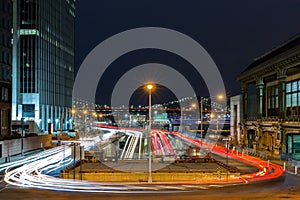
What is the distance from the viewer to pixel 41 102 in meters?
114

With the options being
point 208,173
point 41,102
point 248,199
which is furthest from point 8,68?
point 248,199

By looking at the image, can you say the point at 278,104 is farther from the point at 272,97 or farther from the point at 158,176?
the point at 158,176

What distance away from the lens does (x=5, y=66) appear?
240 feet

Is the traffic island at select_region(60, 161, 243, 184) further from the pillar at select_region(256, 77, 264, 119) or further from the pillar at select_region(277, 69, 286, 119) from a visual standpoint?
the pillar at select_region(256, 77, 264, 119)

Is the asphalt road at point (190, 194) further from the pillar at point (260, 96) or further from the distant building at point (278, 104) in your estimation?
the pillar at point (260, 96)

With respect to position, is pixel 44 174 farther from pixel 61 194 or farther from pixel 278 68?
pixel 278 68

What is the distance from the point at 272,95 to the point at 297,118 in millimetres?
17183

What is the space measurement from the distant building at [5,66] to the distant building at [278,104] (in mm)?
44362

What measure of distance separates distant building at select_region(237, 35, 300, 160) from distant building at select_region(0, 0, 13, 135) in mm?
44362

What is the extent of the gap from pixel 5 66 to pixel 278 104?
48556 millimetres

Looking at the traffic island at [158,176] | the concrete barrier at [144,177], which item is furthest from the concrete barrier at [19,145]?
the concrete barrier at [144,177]

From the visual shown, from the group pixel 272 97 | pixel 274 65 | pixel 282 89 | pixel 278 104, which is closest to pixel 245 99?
pixel 272 97

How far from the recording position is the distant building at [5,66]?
2822 inches

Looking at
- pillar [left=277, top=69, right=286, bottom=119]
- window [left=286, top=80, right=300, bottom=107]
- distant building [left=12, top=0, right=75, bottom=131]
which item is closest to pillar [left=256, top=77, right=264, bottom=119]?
window [left=286, top=80, right=300, bottom=107]
